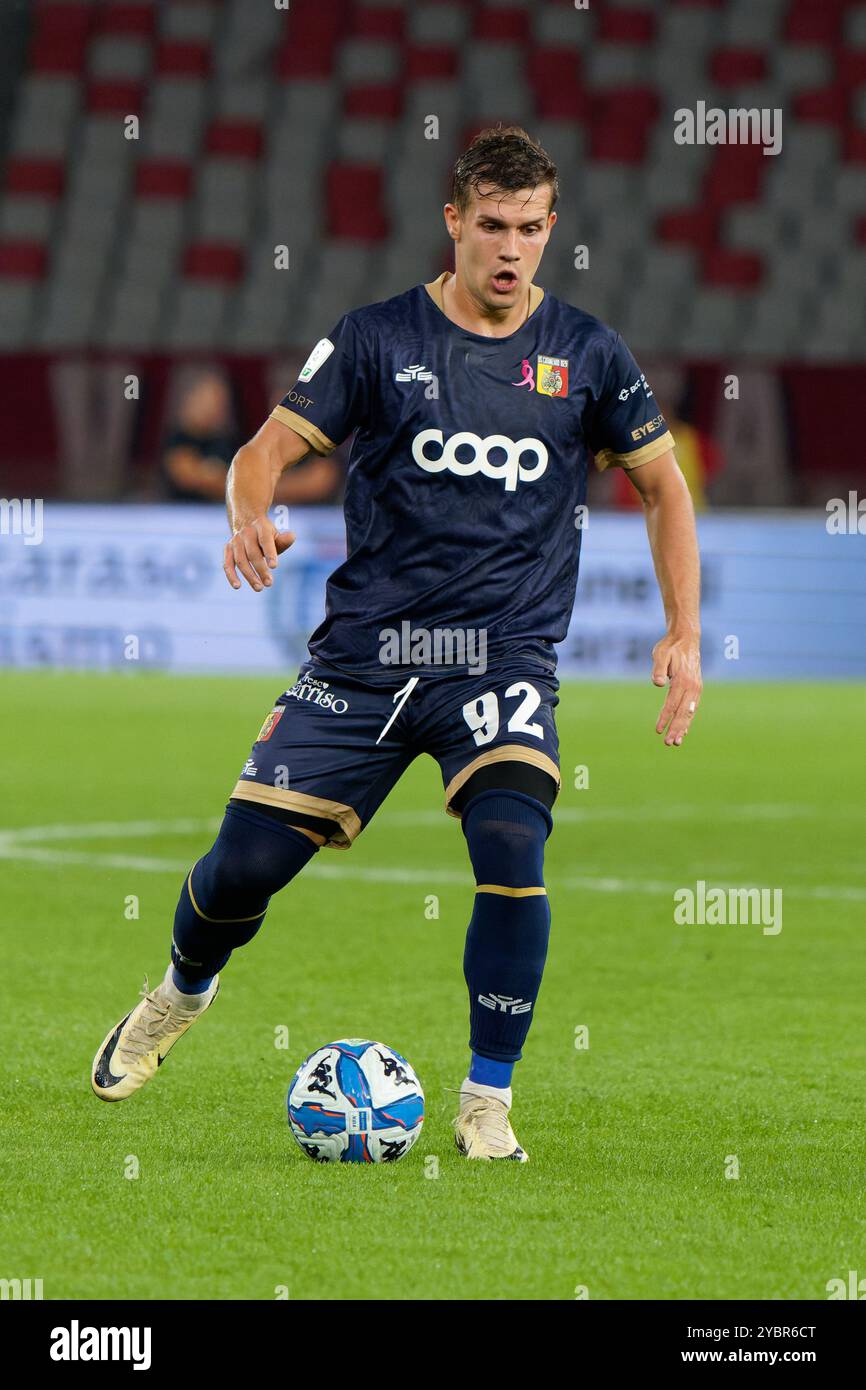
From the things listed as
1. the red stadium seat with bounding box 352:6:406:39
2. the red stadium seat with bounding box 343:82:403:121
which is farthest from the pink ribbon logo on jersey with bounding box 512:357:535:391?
the red stadium seat with bounding box 352:6:406:39

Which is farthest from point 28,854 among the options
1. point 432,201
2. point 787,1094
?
point 432,201

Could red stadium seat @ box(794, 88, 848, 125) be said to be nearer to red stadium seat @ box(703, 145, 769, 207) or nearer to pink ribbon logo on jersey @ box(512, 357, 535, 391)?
red stadium seat @ box(703, 145, 769, 207)

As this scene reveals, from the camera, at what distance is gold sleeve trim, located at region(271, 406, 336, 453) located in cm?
514

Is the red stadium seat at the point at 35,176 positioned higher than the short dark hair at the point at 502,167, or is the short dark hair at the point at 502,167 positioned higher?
the red stadium seat at the point at 35,176

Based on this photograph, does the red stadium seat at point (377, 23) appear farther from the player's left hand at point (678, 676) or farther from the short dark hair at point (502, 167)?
the player's left hand at point (678, 676)

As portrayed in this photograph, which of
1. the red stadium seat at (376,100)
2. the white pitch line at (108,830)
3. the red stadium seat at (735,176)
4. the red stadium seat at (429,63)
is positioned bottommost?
the white pitch line at (108,830)

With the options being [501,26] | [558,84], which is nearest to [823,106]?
[558,84]

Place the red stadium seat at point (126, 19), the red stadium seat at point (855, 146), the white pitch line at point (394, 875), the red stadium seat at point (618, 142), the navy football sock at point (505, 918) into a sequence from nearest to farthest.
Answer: the navy football sock at point (505, 918)
the white pitch line at point (394, 875)
the red stadium seat at point (855, 146)
the red stadium seat at point (618, 142)
the red stadium seat at point (126, 19)

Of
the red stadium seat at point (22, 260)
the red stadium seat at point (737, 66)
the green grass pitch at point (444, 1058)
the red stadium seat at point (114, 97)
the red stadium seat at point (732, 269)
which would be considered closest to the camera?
the green grass pitch at point (444, 1058)

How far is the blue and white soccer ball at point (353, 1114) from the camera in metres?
4.87

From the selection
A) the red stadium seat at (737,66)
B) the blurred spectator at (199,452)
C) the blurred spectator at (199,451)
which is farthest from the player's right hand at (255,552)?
the red stadium seat at (737,66)

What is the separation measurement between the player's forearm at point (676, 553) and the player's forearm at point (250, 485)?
2.89 ft

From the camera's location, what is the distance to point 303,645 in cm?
1653

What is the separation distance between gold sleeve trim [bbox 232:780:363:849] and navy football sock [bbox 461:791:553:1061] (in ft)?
0.97
